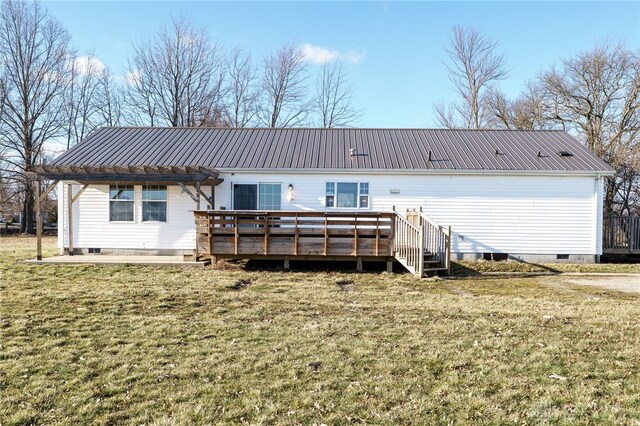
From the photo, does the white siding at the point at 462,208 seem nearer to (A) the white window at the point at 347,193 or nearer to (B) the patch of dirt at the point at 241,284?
(A) the white window at the point at 347,193

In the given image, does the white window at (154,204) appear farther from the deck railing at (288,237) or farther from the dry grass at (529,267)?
the dry grass at (529,267)

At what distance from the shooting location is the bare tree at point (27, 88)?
24.3 metres

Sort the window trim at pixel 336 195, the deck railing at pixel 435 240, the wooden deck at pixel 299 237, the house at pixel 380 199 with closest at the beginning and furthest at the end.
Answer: the deck railing at pixel 435 240 < the wooden deck at pixel 299 237 < the house at pixel 380 199 < the window trim at pixel 336 195

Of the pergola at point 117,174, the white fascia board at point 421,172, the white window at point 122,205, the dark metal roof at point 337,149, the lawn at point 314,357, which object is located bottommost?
the lawn at point 314,357

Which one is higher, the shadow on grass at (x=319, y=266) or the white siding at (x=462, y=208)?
the white siding at (x=462, y=208)

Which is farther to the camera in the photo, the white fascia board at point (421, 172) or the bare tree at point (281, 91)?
the bare tree at point (281, 91)

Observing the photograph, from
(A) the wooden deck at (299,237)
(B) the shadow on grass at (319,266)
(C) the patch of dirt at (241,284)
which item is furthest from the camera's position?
(B) the shadow on grass at (319,266)

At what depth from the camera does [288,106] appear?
102 feet

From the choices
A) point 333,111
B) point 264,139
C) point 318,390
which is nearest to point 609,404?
point 318,390

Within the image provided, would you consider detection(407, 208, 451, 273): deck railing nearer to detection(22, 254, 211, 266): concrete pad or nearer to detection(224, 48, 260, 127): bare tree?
detection(22, 254, 211, 266): concrete pad

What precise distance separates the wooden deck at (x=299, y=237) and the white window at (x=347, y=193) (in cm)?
227

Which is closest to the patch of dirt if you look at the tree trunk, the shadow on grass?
the shadow on grass

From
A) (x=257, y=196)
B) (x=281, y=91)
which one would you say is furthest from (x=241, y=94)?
(x=257, y=196)

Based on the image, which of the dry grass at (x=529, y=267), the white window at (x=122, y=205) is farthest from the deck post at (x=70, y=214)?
the dry grass at (x=529, y=267)
